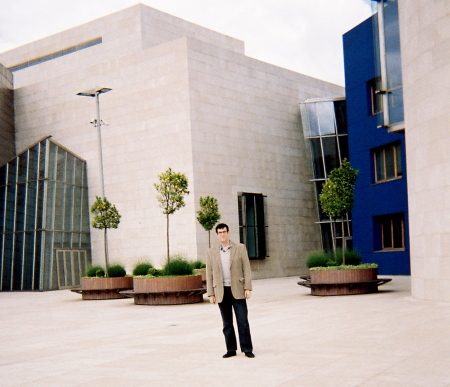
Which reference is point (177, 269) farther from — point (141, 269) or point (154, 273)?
point (141, 269)

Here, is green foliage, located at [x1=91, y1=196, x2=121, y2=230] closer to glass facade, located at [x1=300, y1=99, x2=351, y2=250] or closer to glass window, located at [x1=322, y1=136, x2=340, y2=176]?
glass facade, located at [x1=300, y1=99, x2=351, y2=250]

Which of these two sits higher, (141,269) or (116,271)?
(141,269)

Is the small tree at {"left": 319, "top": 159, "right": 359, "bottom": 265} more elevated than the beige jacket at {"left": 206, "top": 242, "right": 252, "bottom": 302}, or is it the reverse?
the small tree at {"left": 319, "top": 159, "right": 359, "bottom": 265}

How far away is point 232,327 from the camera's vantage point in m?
8.54

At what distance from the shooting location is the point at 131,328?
12.9 metres

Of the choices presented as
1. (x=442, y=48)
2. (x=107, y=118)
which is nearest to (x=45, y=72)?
(x=107, y=118)

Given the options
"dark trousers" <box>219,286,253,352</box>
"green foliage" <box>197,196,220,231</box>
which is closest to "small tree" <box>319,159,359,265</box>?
"green foliage" <box>197,196,220,231</box>

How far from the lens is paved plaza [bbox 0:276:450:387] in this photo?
23.3 ft

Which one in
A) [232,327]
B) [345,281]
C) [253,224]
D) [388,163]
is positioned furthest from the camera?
[253,224]

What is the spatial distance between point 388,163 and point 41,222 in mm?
18381

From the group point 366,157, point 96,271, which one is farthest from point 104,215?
point 366,157

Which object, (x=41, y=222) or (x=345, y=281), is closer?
(x=345, y=281)

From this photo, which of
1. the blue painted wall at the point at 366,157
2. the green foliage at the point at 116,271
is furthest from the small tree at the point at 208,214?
the blue painted wall at the point at 366,157

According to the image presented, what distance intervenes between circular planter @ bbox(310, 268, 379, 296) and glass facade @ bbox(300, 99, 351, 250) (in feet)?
64.5
